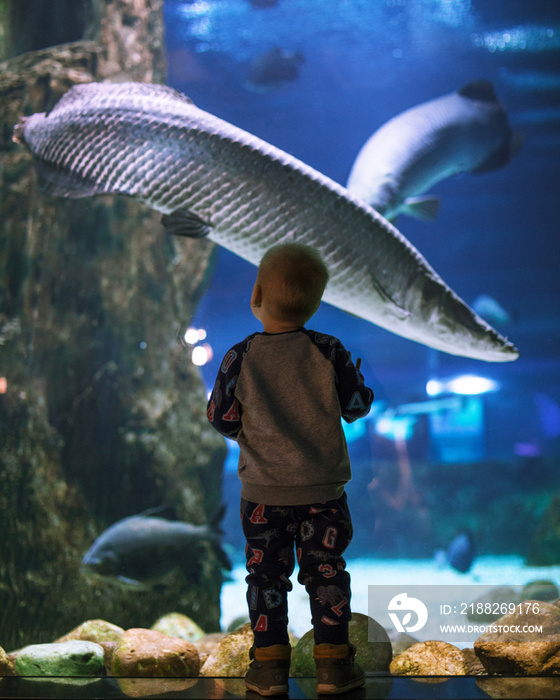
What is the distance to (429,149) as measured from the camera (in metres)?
2.60

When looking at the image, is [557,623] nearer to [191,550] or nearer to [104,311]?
[191,550]

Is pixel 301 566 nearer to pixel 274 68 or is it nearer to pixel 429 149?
pixel 429 149

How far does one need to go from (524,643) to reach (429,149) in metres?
2.24

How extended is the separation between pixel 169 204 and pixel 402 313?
109 cm

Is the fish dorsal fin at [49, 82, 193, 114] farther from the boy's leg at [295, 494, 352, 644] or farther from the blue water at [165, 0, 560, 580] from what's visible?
the boy's leg at [295, 494, 352, 644]

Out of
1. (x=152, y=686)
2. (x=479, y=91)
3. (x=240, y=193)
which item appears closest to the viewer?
(x=152, y=686)

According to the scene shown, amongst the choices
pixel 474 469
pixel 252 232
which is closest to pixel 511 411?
pixel 474 469

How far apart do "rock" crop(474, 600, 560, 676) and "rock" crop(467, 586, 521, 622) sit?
82 millimetres

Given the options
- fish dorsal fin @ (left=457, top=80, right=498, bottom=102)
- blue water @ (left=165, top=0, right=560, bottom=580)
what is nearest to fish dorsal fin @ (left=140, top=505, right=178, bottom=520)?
blue water @ (left=165, top=0, right=560, bottom=580)

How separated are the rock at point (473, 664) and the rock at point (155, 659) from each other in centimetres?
101

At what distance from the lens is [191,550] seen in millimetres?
2582

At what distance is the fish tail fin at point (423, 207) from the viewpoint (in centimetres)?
259

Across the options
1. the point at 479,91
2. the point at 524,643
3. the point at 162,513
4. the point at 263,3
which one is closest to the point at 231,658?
the point at 162,513

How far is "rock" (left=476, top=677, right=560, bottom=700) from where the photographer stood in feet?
4.91
